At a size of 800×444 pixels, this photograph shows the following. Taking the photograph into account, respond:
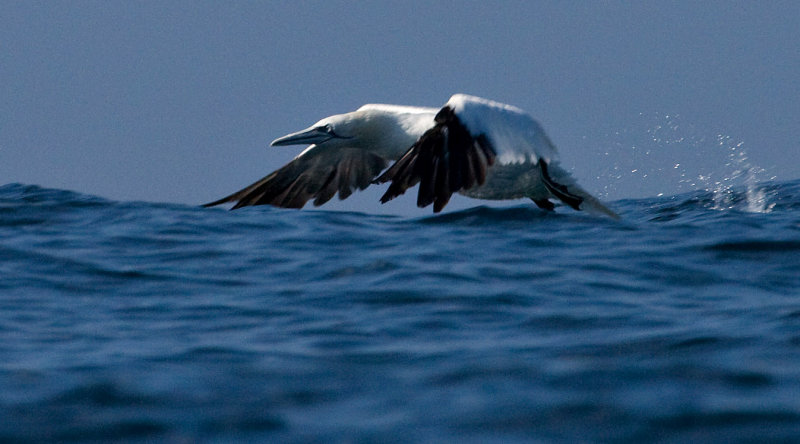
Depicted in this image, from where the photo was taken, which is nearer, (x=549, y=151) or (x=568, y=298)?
(x=568, y=298)

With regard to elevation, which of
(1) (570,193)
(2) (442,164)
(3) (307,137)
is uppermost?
(3) (307,137)

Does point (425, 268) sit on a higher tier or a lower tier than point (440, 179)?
lower

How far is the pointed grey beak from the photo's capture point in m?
10.7

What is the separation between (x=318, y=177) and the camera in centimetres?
1137

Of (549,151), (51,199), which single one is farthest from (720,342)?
(51,199)

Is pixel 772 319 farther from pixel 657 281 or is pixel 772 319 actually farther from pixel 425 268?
pixel 425 268

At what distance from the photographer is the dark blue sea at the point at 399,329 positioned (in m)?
4.01

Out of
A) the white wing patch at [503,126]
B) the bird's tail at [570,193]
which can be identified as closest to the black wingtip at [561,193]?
the bird's tail at [570,193]

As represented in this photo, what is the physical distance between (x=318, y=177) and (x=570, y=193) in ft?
10.0

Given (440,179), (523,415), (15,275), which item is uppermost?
(440,179)

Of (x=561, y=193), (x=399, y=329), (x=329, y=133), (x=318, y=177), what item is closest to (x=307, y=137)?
(x=329, y=133)

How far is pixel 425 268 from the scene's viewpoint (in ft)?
24.5

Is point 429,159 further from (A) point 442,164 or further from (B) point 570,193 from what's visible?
(B) point 570,193

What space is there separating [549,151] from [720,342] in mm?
4157
